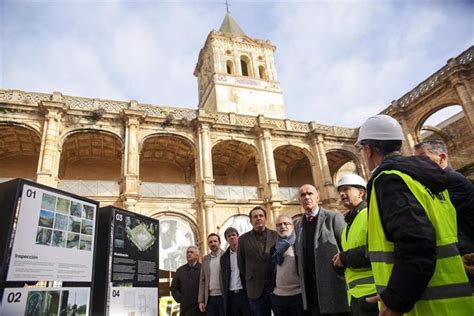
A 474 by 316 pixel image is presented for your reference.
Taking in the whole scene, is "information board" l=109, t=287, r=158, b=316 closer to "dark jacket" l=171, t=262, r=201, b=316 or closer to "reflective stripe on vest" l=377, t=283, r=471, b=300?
"dark jacket" l=171, t=262, r=201, b=316

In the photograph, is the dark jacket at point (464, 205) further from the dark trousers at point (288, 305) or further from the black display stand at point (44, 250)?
the black display stand at point (44, 250)

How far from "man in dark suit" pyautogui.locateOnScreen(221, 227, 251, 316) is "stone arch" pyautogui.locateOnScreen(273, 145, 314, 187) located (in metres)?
15.4

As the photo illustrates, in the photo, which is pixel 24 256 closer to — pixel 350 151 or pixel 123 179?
pixel 123 179

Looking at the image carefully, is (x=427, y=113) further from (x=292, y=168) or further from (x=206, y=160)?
(x=206, y=160)

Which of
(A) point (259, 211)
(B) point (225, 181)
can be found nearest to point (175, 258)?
(B) point (225, 181)

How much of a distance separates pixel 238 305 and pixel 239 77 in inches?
878

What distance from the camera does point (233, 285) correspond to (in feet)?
16.3

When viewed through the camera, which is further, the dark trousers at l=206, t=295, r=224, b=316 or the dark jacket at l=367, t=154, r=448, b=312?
the dark trousers at l=206, t=295, r=224, b=316

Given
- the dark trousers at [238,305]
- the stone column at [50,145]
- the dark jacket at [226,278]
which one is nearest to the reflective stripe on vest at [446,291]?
the dark jacket at [226,278]

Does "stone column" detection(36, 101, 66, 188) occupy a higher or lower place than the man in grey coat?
higher

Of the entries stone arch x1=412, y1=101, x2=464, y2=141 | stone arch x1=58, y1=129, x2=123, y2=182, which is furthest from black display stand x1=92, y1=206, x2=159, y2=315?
stone arch x1=412, y1=101, x2=464, y2=141

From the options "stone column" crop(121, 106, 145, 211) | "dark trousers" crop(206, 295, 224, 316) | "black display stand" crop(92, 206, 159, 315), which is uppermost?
"stone column" crop(121, 106, 145, 211)

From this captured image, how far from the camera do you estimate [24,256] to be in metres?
2.54

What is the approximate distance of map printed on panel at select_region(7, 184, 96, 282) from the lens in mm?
2549
